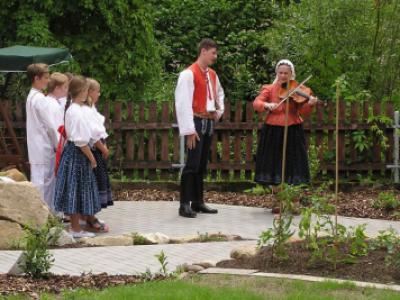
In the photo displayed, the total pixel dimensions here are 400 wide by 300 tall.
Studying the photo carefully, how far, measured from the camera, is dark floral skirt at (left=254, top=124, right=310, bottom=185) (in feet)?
40.9

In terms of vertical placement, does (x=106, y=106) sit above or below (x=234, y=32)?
below

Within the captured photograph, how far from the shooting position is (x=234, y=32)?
2089 centimetres

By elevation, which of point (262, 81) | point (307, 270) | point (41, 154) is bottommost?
point (307, 270)

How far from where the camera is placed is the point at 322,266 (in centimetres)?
810

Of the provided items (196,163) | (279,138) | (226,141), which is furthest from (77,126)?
(226,141)

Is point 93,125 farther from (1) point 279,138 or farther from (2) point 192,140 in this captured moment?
(1) point 279,138

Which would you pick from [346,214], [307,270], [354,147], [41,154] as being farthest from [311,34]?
[307,270]

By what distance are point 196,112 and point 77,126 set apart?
2033 millimetres

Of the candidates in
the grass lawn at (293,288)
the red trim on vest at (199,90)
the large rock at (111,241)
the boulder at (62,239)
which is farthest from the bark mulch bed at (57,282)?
the red trim on vest at (199,90)

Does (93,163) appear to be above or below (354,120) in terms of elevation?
below

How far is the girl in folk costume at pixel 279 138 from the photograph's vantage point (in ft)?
40.5

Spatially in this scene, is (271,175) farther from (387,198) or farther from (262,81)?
(262,81)

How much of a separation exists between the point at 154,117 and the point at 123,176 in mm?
962

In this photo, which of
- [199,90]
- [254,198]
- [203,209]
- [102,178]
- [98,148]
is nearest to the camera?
[98,148]
